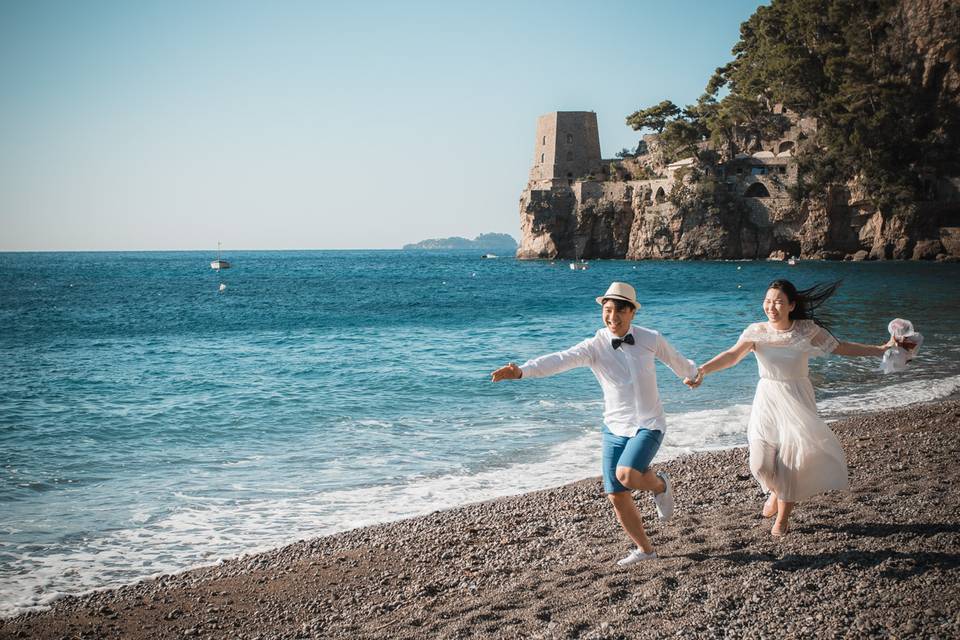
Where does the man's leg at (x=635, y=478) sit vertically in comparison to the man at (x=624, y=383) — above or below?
below

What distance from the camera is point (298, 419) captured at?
14359 millimetres

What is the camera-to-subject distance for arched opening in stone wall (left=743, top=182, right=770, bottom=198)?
2820 inches

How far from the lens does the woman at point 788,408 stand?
5.32 m

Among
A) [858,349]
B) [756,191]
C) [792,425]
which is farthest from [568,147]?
[792,425]

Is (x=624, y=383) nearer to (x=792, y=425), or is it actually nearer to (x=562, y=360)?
(x=562, y=360)

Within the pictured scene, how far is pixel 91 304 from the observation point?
47.6 metres

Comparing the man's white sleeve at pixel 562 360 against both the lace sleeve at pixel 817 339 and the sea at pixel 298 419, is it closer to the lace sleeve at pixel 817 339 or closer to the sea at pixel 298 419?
the lace sleeve at pixel 817 339

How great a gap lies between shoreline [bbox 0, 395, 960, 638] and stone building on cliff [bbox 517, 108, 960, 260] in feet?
212

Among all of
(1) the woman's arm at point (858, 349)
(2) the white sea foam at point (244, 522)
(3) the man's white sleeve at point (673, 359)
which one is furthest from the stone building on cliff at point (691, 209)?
(3) the man's white sleeve at point (673, 359)

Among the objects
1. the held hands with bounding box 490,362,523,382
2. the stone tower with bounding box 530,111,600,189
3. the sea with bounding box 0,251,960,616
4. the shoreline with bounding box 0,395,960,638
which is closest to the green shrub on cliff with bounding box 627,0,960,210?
the stone tower with bounding box 530,111,600,189

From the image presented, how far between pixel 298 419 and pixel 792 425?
1078 cm

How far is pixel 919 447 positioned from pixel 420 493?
5.98 meters

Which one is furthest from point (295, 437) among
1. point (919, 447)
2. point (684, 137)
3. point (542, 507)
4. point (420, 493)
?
point (684, 137)

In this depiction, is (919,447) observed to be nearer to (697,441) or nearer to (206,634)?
(697,441)
